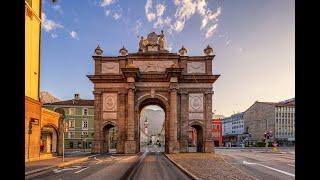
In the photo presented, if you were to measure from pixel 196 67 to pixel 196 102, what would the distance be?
234 inches

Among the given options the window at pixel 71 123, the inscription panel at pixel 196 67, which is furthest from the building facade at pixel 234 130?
the inscription panel at pixel 196 67

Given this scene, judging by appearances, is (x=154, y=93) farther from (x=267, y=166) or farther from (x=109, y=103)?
(x=267, y=166)

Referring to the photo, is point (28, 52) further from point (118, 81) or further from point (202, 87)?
point (202, 87)

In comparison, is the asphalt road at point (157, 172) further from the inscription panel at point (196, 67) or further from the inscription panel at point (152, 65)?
the inscription panel at point (196, 67)

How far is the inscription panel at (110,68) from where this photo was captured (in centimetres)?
5725

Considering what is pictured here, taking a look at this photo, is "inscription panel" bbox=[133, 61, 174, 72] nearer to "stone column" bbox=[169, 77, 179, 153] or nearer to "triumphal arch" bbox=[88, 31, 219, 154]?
"triumphal arch" bbox=[88, 31, 219, 154]

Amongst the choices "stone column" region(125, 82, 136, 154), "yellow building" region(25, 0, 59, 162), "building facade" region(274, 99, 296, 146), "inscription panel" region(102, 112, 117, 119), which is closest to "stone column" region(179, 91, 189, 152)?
"stone column" region(125, 82, 136, 154)

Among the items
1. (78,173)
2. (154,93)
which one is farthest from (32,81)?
(154,93)

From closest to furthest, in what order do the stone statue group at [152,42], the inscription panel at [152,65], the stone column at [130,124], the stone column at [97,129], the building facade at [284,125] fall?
the stone column at [130,124], the stone column at [97,129], the inscription panel at [152,65], the stone statue group at [152,42], the building facade at [284,125]

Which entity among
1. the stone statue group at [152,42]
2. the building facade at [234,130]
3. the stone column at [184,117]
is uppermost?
the stone statue group at [152,42]

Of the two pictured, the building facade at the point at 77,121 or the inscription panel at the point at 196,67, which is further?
the building facade at the point at 77,121

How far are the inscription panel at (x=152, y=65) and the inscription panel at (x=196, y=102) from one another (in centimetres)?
644

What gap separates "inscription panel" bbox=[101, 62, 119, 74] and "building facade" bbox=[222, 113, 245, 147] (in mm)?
93268
